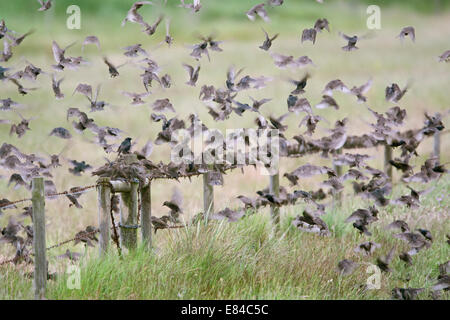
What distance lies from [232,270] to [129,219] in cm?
101

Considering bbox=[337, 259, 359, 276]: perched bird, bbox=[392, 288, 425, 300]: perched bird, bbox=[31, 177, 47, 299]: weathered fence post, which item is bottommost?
bbox=[392, 288, 425, 300]: perched bird

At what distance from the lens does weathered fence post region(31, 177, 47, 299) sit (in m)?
3.85

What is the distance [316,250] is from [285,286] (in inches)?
29.5

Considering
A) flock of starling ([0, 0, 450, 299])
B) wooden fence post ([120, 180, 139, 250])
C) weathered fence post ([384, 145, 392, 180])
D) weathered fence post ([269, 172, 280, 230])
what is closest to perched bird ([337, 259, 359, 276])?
flock of starling ([0, 0, 450, 299])

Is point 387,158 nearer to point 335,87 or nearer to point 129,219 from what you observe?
point 335,87

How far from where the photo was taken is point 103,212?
172 inches

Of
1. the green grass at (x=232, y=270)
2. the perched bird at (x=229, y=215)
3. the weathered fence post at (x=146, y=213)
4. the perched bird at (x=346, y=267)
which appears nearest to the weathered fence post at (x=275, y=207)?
the green grass at (x=232, y=270)

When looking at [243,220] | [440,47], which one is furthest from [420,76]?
[243,220]

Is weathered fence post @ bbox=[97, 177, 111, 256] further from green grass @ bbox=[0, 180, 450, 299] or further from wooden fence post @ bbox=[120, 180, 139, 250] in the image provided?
wooden fence post @ bbox=[120, 180, 139, 250]

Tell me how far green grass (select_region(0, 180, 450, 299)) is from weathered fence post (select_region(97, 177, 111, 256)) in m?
0.10

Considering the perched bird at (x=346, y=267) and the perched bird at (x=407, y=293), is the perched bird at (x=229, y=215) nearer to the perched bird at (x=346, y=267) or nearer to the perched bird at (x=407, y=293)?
the perched bird at (x=346, y=267)

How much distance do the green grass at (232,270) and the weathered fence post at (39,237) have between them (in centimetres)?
13
